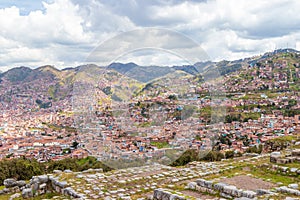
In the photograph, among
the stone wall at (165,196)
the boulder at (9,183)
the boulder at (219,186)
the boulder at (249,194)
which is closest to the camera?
the boulder at (249,194)

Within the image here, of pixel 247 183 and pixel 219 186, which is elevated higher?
pixel 219 186

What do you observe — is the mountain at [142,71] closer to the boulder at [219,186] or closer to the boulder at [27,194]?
the boulder at [27,194]

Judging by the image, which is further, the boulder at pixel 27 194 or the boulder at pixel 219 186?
the boulder at pixel 27 194

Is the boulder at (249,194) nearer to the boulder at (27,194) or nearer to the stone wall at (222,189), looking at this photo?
the stone wall at (222,189)

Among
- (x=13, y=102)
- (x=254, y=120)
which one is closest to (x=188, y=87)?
(x=254, y=120)

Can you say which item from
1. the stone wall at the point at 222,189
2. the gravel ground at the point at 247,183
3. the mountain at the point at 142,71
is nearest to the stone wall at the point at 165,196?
the stone wall at the point at 222,189

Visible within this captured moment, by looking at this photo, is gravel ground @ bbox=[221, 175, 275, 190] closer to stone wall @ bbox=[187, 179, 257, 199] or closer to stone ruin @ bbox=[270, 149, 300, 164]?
stone wall @ bbox=[187, 179, 257, 199]

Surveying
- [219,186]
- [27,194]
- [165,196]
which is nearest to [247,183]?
[219,186]

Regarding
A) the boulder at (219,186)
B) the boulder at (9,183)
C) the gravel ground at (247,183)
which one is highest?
the boulder at (219,186)

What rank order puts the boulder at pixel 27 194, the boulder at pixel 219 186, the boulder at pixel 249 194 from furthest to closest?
the boulder at pixel 27 194
the boulder at pixel 219 186
the boulder at pixel 249 194

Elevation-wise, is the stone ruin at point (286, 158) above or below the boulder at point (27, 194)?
above

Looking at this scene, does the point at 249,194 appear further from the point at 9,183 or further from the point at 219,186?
the point at 9,183
